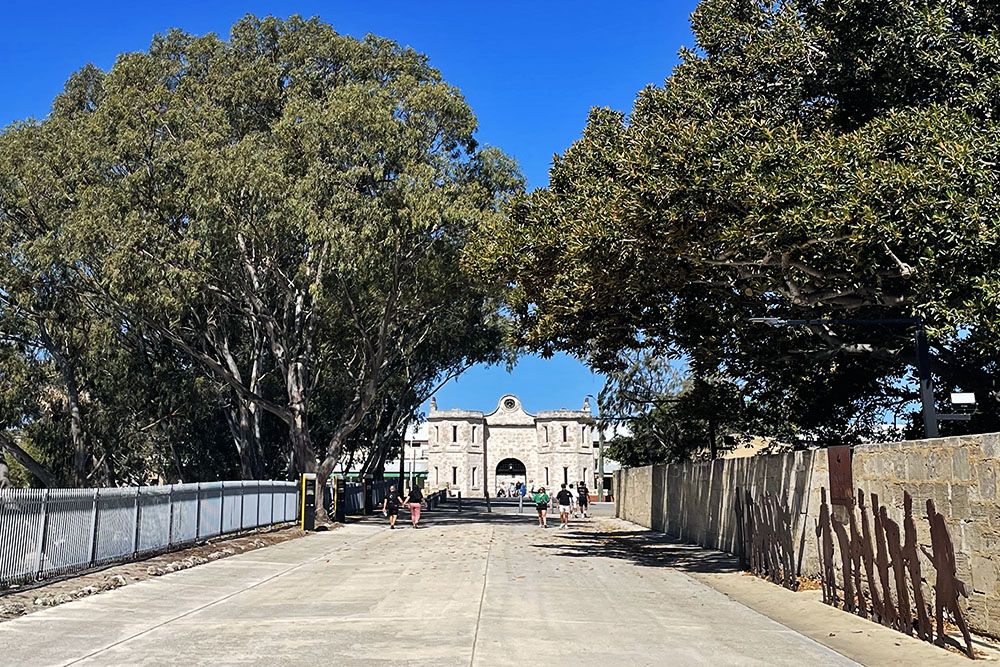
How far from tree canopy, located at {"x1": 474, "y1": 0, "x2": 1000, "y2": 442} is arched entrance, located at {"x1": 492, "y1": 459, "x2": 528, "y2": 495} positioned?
256 feet

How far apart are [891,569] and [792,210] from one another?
5824 millimetres

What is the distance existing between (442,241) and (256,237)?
598 centimetres

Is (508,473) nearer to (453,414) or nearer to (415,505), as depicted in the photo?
(453,414)

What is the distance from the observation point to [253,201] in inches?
1176

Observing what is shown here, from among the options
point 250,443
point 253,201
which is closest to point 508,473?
point 250,443

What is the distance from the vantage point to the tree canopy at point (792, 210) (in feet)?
47.7

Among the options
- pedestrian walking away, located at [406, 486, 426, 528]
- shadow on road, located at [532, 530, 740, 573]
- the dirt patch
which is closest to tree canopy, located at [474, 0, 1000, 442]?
shadow on road, located at [532, 530, 740, 573]

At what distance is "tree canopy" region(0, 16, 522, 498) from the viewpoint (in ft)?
96.8

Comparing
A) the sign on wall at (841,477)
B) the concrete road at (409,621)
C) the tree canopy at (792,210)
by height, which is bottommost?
the concrete road at (409,621)

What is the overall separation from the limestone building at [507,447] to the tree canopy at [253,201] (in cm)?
5928

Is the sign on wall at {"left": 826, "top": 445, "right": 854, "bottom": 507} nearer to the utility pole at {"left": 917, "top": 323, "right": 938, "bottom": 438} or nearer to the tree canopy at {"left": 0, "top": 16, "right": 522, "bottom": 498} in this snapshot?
the utility pole at {"left": 917, "top": 323, "right": 938, "bottom": 438}

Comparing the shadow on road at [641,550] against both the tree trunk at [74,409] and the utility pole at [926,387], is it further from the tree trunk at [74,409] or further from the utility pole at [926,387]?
the tree trunk at [74,409]

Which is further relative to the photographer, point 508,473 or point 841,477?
point 508,473

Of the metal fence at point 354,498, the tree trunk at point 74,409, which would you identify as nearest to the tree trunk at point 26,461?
the tree trunk at point 74,409
